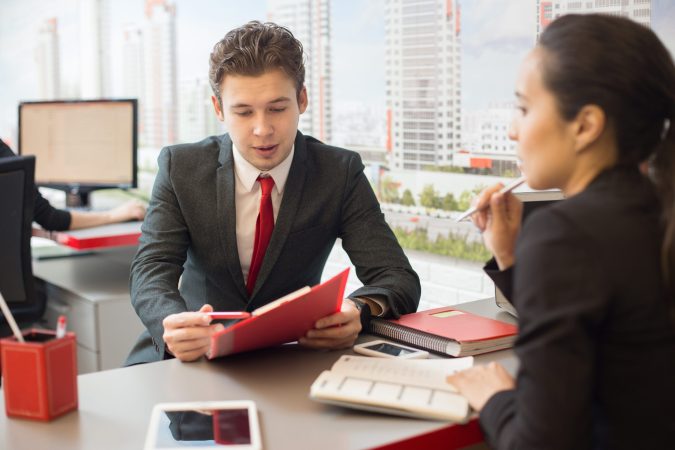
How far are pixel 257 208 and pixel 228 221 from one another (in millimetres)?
89

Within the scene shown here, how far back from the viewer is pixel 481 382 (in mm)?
1164

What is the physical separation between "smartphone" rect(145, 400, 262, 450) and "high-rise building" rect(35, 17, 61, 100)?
444 centimetres

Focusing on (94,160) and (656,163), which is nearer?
(656,163)

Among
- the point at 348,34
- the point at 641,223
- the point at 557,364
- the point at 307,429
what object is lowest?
Result: the point at 307,429

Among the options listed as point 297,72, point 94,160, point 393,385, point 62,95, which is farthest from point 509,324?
point 62,95

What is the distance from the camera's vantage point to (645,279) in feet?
3.02

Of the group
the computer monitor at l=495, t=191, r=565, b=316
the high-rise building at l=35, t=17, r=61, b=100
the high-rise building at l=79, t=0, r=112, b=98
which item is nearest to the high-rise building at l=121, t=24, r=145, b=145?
the high-rise building at l=79, t=0, r=112, b=98

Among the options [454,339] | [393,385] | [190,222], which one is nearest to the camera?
[393,385]

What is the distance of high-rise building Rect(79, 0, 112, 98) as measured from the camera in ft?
15.2

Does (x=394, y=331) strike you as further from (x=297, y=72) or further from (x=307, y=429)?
(x=297, y=72)

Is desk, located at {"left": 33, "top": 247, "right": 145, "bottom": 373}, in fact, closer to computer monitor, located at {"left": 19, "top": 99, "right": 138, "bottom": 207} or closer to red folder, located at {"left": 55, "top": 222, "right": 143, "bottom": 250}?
red folder, located at {"left": 55, "top": 222, "right": 143, "bottom": 250}

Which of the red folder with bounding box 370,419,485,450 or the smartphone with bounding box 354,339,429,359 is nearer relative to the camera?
the red folder with bounding box 370,419,485,450

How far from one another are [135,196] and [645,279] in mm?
3589

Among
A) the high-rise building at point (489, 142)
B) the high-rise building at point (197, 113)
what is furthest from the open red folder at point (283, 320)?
the high-rise building at point (197, 113)
